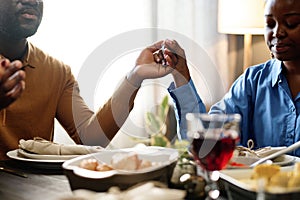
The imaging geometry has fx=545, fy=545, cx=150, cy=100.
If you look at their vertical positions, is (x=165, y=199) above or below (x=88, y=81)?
above

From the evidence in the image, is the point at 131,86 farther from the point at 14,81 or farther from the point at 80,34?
the point at 80,34

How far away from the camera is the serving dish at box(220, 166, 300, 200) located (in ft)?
2.76

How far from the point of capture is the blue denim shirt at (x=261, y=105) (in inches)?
72.6

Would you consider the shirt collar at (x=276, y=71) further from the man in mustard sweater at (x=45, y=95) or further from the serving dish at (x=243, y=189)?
the serving dish at (x=243, y=189)

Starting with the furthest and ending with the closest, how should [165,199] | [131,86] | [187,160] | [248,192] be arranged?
[131,86]
[187,160]
[248,192]
[165,199]

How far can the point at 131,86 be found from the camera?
1873 mm

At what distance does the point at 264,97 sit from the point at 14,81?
1057 millimetres

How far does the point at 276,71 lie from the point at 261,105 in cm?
13

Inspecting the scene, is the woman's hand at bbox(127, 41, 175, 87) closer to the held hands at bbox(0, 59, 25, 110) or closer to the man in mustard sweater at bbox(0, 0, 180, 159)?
the man in mustard sweater at bbox(0, 0, 180, 159)

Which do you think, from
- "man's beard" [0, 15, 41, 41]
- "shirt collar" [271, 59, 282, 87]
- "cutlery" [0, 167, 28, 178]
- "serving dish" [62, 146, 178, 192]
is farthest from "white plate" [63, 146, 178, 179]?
"man's beard" [0, 15, 41, 41]

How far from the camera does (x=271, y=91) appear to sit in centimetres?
191

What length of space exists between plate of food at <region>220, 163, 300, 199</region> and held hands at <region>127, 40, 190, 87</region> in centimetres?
68

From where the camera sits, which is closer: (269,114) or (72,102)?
(269,114)

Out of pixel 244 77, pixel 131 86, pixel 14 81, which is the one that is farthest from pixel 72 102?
pixel 14 81
